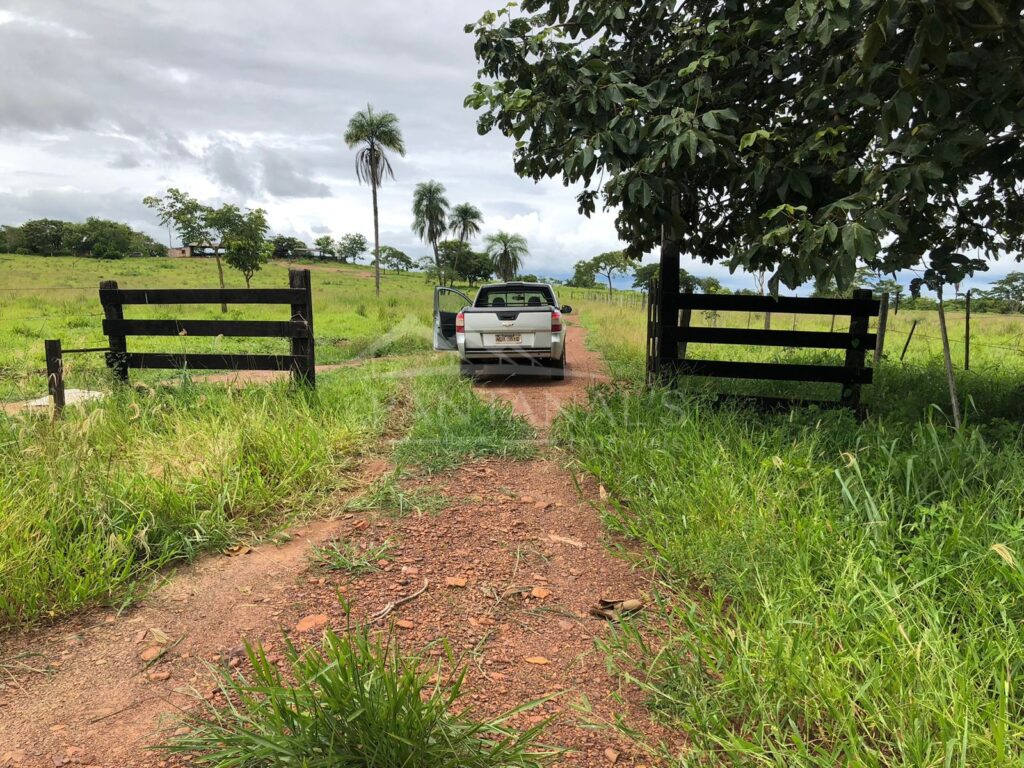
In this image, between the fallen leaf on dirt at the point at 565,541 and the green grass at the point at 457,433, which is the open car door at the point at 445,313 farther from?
the fallen leaf on dirt at the point at 565,541

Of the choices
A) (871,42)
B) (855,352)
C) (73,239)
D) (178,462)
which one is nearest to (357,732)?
(178,462)

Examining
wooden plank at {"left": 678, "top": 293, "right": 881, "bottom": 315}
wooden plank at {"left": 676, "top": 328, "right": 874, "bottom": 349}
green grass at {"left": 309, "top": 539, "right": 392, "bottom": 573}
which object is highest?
wooden plank at {"left": 678, "top": 293, "right": 881, "bottom": 315}

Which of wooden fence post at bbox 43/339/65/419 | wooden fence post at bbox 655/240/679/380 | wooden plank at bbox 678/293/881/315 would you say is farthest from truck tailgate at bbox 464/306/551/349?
wooden fence post at bbox 43/339/65/419

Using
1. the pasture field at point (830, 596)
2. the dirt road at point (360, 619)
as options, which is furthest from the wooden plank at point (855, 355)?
the dirt road at point (360, 619)

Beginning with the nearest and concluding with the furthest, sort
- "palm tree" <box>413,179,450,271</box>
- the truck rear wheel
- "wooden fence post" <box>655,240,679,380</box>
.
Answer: "wooden fence post" <box>655,240,679,380</box>, the truck rear wheel, "palm tree" <box>413,179,450,271</box>

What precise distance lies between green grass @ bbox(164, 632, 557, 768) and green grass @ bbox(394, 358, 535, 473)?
2.87 m

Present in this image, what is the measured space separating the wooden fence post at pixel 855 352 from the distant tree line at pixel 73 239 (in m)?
90.5

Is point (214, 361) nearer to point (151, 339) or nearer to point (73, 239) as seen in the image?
point (151, 339)

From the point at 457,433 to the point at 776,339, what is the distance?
3.69 m

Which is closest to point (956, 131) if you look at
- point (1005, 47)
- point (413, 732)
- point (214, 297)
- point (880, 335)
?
point (1005, 47)

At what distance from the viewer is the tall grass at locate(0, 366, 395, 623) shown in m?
2.83

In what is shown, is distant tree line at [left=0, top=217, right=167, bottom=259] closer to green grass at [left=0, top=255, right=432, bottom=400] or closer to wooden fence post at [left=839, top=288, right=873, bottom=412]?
green grass at [left=0, top=255, right=432, bottom=400]

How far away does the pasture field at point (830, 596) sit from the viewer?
1765 mm

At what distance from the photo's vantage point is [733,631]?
229cm
